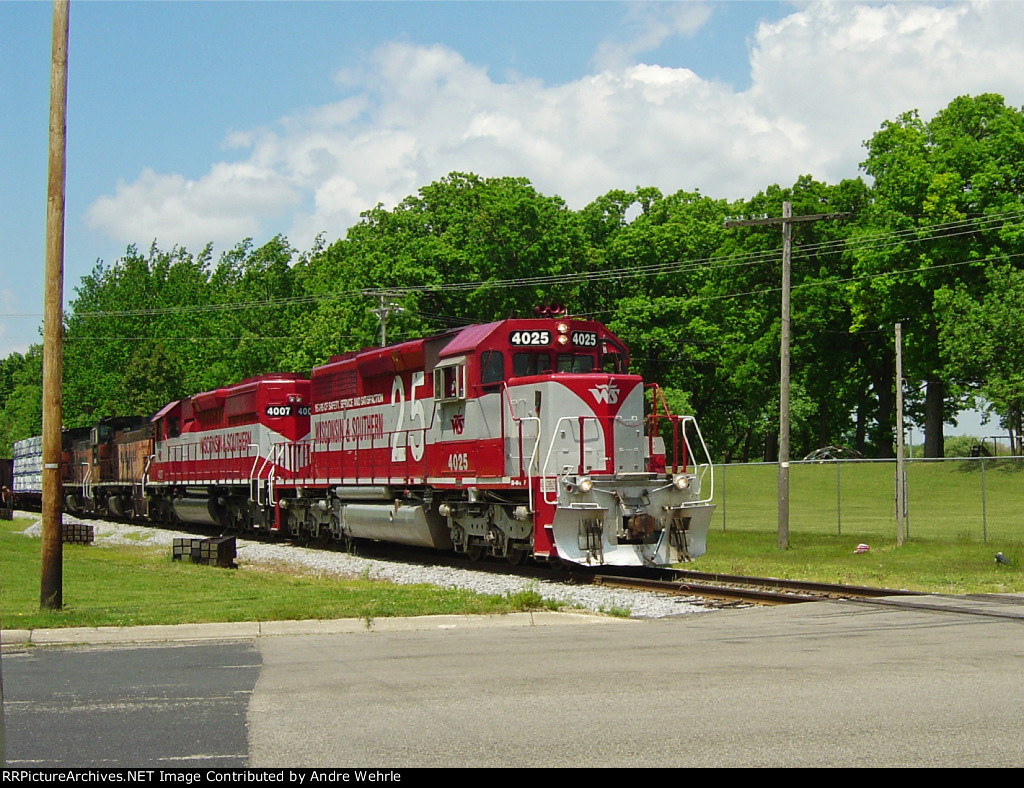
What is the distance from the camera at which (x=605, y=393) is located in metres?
20.0

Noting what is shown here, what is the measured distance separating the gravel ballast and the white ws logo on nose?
10.6ft

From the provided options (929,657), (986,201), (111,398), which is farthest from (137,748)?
(111,398)

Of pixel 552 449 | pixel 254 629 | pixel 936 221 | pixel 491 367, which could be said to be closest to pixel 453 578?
pixel 552 449

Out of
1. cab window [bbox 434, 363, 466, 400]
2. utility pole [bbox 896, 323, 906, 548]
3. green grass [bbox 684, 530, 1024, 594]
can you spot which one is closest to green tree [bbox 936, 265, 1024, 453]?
green grass [bbox 684, 530, 1024, 594]

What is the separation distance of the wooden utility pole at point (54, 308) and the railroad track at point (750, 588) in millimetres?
8728

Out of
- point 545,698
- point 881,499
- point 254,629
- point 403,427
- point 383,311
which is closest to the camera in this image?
point 545,698

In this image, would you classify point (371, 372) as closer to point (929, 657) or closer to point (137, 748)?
point (929, 657)

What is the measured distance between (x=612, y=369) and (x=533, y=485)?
10.5 ft

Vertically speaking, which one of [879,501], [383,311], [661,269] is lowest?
[879,501]

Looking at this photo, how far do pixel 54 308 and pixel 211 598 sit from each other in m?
4.63

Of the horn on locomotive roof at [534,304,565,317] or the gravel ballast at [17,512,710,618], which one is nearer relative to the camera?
the gravel ballast at [17,512,710,618]

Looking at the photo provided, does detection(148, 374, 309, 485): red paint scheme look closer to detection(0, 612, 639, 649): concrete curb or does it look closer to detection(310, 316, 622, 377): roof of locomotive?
detection(310, 316, 622, 377): roof of locomotive

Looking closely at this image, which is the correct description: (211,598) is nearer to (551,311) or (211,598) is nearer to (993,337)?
(551,311)

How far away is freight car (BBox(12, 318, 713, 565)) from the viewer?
19.5 metres
